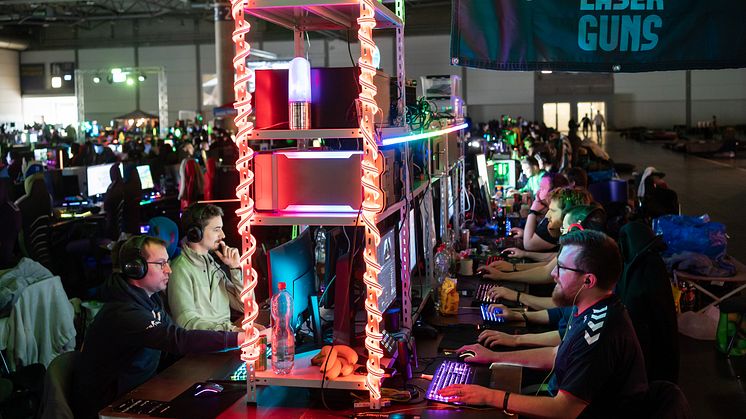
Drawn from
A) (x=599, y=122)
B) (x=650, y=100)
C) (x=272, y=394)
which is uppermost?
(x=650, y=100)

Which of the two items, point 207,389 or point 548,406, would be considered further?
point 207,389

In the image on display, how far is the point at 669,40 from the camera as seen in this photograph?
3002mm

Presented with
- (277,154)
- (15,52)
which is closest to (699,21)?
(277,154)

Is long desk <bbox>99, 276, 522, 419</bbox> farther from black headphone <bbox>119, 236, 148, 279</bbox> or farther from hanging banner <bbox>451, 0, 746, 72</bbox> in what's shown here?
hanging banner <bbox>451, 0, 746, 72</bbox>

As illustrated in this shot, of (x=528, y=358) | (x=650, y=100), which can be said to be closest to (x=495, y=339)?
(x=528, y=358)

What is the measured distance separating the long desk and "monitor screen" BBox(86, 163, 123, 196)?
316 inches

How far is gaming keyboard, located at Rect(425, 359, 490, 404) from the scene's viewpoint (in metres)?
2.87

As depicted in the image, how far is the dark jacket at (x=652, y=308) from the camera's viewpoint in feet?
10.8

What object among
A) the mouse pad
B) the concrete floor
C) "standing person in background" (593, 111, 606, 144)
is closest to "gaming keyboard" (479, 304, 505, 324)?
the mouse pad

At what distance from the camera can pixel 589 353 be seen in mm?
2605

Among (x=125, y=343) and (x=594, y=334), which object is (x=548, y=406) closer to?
(x=594, y=334)

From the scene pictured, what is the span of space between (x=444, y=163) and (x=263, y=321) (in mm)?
2045

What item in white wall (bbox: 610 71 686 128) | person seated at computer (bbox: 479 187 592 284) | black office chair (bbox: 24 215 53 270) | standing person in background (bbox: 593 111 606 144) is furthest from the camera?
white wall (bbox: 610 71 686 128)

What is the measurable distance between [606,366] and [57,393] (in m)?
2.01
